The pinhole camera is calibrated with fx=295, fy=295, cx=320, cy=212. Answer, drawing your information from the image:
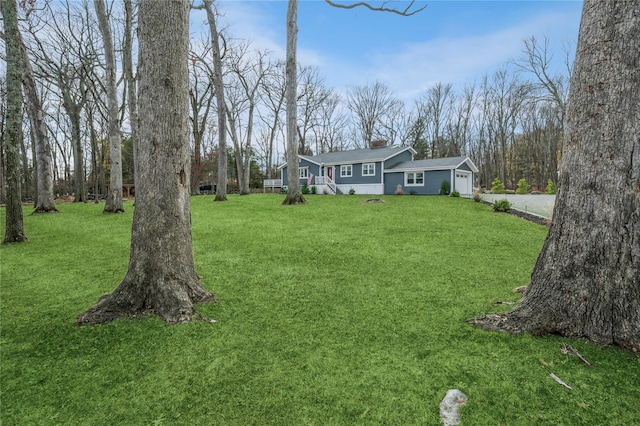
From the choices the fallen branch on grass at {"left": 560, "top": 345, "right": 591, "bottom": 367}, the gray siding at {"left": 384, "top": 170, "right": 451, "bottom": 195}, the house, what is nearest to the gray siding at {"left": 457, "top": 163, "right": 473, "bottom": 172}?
the house

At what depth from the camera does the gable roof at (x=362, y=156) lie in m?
22.8

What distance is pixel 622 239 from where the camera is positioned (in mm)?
1900

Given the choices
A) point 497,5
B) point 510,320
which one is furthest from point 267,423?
point 497,5

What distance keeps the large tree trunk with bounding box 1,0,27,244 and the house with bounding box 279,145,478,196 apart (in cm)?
1890

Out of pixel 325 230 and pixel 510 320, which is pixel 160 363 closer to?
pixel 510 320

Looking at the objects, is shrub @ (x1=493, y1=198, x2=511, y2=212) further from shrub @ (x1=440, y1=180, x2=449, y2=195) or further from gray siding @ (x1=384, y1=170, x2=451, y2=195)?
gray siding @ (x1=384, y1=170, x2=451, y2=195)

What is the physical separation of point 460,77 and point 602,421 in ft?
122

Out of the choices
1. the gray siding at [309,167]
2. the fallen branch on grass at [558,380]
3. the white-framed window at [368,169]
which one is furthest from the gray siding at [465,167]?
the fallen branch on grass at [558,380]

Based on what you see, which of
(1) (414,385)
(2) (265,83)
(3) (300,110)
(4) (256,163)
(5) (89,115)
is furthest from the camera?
(4) (256,163)

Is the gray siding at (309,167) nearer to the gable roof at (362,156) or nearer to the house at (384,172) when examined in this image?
the house at (384,172)

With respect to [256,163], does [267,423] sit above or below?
below

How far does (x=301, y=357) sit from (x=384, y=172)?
21.6 m

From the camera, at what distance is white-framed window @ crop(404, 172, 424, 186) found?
21.4 m

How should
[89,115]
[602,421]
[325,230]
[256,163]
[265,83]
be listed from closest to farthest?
1. [602,421]
2. [325,230]
3. [89,115]
4. [265,83]
5. [256,163]
